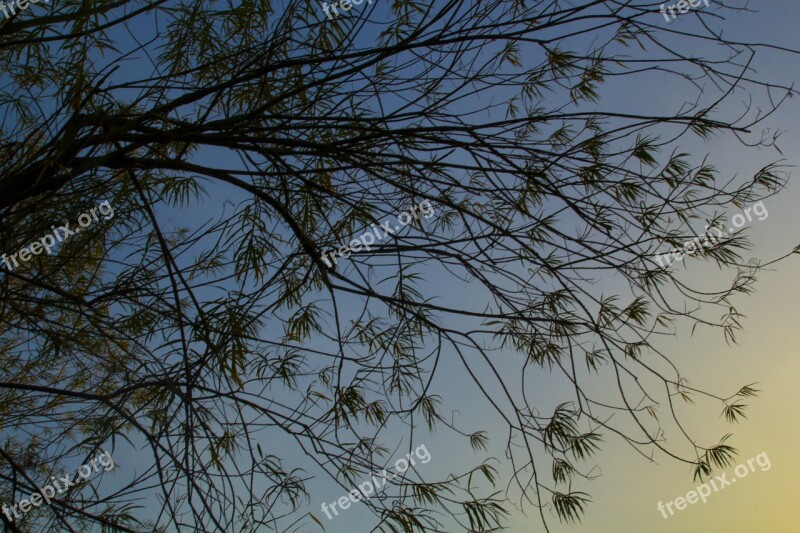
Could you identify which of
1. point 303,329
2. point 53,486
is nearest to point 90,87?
point 303,329

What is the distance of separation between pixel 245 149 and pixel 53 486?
3.85 feet

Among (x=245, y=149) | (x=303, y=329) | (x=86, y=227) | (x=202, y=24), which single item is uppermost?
(x=202, y=24)

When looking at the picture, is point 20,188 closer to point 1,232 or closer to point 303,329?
point 1,232

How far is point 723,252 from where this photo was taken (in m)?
1.85

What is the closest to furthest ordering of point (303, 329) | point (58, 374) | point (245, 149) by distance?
point (245, 149), point (303, 329), point (58, 374)

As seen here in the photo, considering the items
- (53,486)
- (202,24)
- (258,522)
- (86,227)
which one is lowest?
(258,522)

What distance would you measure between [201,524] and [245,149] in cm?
106

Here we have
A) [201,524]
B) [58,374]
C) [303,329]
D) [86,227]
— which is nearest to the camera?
[201,524]

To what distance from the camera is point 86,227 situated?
2209 mm

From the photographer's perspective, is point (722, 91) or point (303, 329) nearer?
point (722, 91)

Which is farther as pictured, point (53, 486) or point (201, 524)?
point (53, 486)

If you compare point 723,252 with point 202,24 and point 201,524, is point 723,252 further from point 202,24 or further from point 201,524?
point 202,24

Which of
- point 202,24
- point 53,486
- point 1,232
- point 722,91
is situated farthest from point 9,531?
point 722,91

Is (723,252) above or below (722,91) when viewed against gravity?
below
